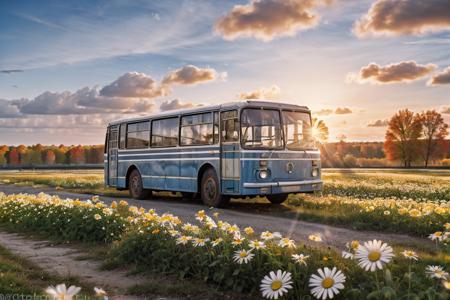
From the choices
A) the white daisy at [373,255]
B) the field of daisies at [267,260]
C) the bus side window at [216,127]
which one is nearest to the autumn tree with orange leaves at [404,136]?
the bus side window at [216,127]

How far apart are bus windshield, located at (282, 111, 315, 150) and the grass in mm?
9533

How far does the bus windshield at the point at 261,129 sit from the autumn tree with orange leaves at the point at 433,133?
5310 cm

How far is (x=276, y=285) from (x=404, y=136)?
61.8m

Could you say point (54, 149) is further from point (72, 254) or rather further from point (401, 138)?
point (72, 254)

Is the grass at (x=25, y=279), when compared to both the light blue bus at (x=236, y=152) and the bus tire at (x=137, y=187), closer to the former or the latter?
the light blue bus at (x=236, y=152)

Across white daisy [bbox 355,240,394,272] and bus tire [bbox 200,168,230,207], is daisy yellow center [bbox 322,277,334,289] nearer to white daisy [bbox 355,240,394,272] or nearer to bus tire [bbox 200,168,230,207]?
white daisy [bbox 355,240,394,272]

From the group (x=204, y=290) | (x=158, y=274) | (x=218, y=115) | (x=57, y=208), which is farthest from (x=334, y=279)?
(x=218, y=115)

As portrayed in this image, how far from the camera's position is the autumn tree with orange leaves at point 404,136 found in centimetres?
6181

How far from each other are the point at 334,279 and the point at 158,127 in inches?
624

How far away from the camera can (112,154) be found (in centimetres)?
2295

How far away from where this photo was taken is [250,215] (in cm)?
1425

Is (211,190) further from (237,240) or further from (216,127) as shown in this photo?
(237,240)

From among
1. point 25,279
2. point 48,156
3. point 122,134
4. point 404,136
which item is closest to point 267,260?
point 25,279

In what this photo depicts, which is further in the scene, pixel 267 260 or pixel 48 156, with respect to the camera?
pixel 48 156
